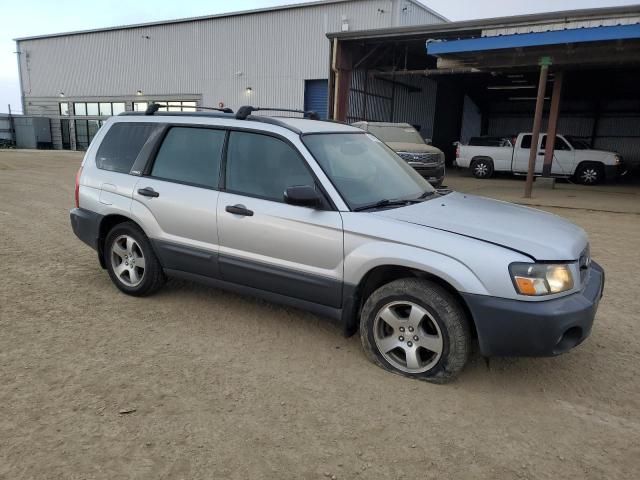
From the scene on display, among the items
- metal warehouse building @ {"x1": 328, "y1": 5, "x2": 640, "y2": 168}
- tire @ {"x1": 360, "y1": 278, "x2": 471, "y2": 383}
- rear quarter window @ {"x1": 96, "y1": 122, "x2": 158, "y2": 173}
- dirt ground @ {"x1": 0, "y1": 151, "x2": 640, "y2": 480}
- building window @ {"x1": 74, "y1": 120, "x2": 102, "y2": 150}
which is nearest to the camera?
dirt ground @ {"x1": 0, "y1": 151, "x2": 640, "y2": 480}

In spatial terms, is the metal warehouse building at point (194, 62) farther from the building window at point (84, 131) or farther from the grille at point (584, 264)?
the grille at point (584, 264)

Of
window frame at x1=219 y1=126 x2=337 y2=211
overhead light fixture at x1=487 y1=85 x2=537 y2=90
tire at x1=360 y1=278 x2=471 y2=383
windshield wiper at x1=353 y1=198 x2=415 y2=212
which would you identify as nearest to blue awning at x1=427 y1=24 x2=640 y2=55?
windshield wiper at x1=353 y1=198 x2=415 y2=212

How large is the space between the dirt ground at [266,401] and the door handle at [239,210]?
0.97m

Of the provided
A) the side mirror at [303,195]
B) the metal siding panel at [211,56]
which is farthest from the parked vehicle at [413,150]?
the metal siding panel at [211,56]

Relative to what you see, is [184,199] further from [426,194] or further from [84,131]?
[84,131]

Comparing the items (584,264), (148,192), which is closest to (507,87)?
(584,264)

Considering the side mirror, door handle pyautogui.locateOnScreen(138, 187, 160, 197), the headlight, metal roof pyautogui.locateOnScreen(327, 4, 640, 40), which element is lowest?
the headlight

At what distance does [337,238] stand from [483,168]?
17775 mm

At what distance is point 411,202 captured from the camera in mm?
3730

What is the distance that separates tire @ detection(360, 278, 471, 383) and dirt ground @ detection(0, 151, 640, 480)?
129 mm

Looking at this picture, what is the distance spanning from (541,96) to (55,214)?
11814 millimetres

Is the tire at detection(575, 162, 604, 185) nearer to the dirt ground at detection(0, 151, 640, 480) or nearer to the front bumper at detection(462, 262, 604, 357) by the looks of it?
the dirt ground at detection(0, 151, 640, 480)

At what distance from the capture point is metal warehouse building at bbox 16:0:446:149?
2316 cm

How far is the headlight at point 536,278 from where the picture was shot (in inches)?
113
